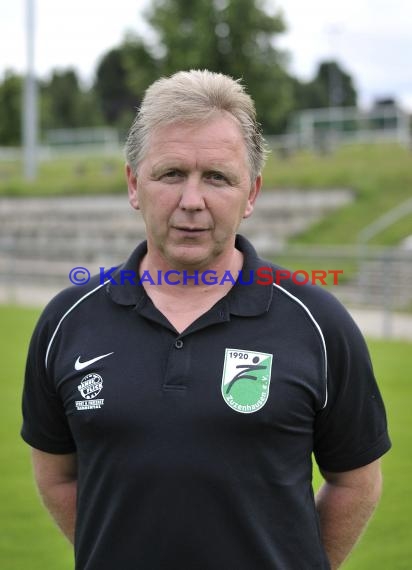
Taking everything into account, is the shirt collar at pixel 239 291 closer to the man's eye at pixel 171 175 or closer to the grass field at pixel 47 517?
the man's eye at pixel 171 175

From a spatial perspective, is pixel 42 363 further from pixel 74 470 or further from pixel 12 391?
pixel 12 391

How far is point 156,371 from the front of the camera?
2279 millimetres

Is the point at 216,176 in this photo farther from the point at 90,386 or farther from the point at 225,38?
the point at 225,38

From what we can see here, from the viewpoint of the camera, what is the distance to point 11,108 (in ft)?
171

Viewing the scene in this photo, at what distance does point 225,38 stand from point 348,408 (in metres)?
36.9

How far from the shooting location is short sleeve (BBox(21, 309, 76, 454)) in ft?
8.27

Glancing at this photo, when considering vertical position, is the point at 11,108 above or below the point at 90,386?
above

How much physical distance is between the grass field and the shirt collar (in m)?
2.82

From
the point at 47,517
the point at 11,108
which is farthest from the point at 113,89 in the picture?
the point at 47,517

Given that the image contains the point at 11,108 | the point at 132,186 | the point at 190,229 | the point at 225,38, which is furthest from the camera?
the point at 11,108

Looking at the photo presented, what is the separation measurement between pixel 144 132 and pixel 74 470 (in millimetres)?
1010

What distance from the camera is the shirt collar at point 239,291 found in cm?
237

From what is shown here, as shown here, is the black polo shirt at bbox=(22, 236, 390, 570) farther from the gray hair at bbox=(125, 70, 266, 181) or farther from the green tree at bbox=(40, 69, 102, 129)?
the green tree at bbox=(40, 69, 102, 129)

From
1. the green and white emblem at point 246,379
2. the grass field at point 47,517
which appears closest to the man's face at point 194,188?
the green and white emblem at point 246,379
